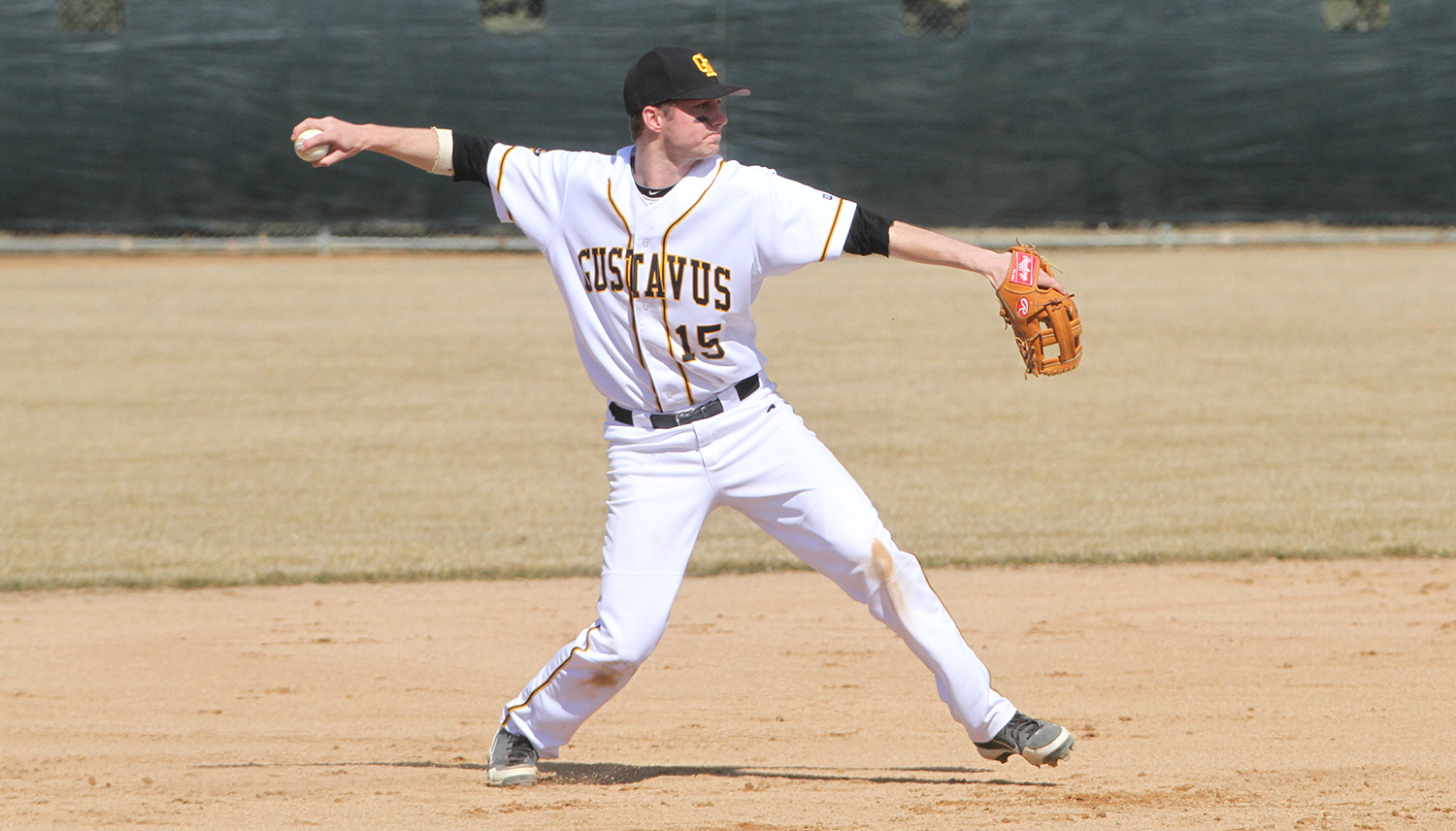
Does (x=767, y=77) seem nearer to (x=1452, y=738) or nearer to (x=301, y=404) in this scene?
(x=301, y=404)

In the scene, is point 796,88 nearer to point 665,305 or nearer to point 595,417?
point 595,417

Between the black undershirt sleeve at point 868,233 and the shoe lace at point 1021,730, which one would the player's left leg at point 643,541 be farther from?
the shoe lace at point 1021,730

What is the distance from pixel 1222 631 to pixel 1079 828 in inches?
102

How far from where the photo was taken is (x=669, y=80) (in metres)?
3.99

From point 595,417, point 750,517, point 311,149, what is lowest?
point 595,417

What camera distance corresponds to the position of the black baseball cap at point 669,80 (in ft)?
13.1

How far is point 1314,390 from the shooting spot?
37.4ft

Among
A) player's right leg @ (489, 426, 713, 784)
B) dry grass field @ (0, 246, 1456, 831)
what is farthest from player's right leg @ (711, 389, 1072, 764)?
dry grass field @ (0, 246, 1456, 831)

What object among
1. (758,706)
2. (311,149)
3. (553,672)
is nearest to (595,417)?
(758,706)

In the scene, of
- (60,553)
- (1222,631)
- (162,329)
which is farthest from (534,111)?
(1222,631)

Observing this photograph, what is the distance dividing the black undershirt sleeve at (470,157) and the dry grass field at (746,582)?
1.79 metres

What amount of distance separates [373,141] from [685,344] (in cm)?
103

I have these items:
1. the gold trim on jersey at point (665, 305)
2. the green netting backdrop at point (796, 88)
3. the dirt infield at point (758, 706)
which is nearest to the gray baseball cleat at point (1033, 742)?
the dirt infield at point (758, 706)

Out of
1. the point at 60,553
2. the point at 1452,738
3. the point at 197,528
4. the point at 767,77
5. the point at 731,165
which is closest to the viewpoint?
the point at 731,165
